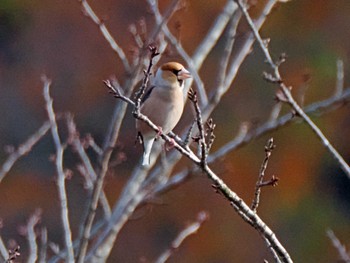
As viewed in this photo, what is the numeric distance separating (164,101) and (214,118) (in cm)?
986

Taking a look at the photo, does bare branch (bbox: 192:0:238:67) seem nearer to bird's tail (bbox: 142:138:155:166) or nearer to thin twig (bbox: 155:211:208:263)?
thin twig (bbox: 155:211:208:263)

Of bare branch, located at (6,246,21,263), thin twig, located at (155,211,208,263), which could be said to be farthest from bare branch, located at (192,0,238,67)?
bare branch, located at (6,246,21,263)

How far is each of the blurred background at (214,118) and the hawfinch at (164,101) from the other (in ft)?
29.7

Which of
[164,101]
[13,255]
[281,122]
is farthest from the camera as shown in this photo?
[281,122]

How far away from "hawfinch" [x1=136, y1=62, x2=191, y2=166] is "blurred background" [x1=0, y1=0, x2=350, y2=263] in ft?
29.7

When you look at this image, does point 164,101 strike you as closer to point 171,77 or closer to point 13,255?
point 171,77

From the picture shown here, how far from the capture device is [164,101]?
4.55 metres

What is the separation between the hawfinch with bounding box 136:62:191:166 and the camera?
14.8ft

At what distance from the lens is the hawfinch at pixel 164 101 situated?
177 inches

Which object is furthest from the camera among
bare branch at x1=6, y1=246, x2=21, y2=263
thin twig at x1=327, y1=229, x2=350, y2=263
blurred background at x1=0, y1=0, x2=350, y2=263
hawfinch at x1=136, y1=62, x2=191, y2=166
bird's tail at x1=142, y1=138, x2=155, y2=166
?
blurred background at x1=0, y1=0, x2=350, y2=263

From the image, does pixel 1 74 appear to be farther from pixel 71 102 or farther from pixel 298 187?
pixel 298 187

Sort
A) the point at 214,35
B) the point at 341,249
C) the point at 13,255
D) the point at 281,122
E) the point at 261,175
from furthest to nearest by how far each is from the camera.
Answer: the point at 214,35 → the point at 281,122 → the point at 341,249 → the point at 13,255 → the point at 261,175

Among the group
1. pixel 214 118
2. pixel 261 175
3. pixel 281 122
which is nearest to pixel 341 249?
pixel 281 122

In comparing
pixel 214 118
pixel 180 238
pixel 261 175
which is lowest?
pixel 261 175
